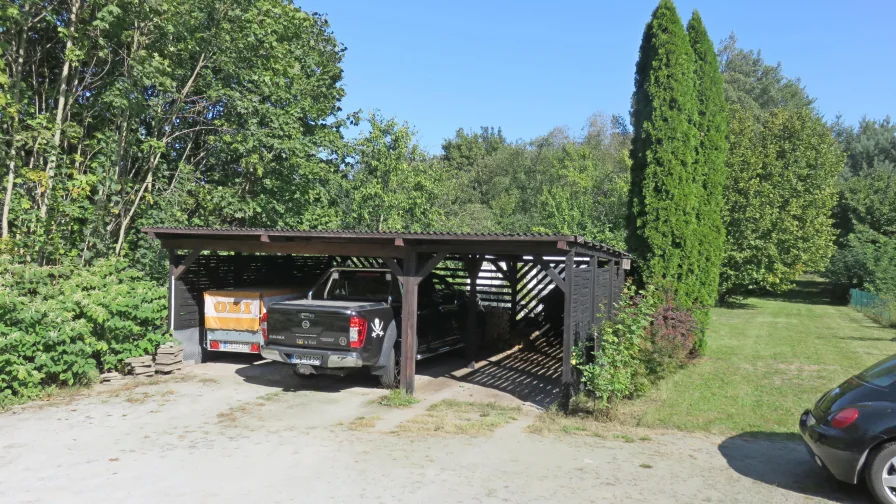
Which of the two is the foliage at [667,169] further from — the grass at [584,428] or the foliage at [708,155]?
the grass at [584,428]

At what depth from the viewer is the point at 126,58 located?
13.1 metres

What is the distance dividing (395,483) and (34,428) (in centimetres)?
458

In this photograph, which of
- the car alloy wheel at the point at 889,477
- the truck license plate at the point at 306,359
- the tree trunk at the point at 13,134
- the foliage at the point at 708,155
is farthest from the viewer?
the foliage at the point at 708,155

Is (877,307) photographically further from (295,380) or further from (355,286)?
(295,380)

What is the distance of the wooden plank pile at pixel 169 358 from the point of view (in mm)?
10516

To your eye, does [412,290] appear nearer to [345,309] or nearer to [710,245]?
[345,309]

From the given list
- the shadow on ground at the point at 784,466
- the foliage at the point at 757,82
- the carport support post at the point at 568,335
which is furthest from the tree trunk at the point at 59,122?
the foliage at the point at 757,82

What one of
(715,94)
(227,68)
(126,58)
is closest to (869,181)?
(715,94)

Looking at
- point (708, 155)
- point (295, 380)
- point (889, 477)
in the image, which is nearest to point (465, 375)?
point (295, 380)

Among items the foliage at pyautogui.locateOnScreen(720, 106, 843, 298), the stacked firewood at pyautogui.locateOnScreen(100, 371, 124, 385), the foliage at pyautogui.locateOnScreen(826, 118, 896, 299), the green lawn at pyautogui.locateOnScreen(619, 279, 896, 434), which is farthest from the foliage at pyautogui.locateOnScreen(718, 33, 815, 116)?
the stacked firewood at pyautogui.locateOnScreen(100, 371, 124, 385)

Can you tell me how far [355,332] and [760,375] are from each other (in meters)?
7.08

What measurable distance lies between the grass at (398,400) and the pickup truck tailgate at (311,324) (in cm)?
92

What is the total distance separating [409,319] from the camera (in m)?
9.39

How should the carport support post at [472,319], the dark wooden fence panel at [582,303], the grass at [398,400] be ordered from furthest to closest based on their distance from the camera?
1. the carport support post at [472,319]
2. the grass at [398,400]
3. the dark wooden fence panel at [582,303]
